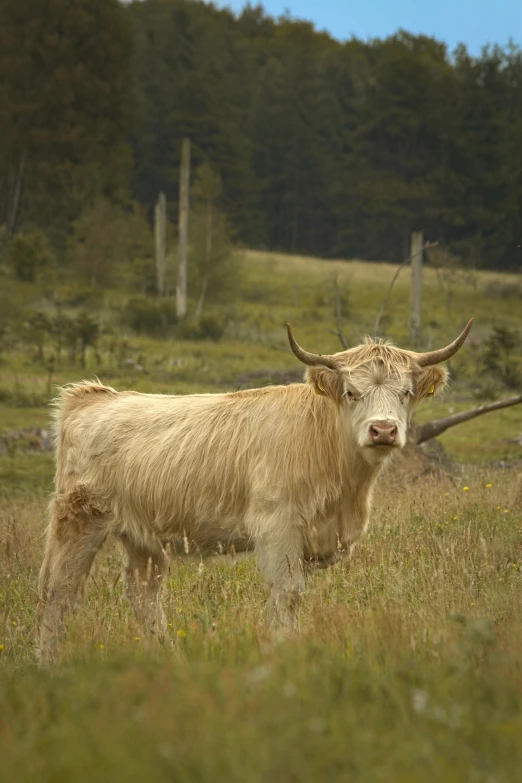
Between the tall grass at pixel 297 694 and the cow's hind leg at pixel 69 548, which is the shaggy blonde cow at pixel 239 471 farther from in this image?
the tall grass at pixel 297 694

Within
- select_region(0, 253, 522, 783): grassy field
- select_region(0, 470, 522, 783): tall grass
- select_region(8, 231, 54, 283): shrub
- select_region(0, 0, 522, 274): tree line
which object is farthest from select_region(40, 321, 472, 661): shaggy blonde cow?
select_region(0, 0, 522, 274): tree line

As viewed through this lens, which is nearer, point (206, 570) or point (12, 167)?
point (206, 570)

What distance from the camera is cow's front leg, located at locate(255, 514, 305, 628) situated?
5.47 metres

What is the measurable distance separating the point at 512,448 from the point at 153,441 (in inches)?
388


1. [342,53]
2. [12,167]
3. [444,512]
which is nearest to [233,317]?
[12,167]

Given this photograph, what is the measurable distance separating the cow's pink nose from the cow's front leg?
76 centimetres

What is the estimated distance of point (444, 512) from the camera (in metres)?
7.59

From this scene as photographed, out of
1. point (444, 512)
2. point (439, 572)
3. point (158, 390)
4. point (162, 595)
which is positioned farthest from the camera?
point (158, 390)

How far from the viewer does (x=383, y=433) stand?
526 cm

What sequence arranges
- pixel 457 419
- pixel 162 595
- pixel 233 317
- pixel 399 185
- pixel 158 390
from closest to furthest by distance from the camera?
pixel 162 595
pixel 457 419
pixel 158 390
pixel 233 317
pixel 399 185

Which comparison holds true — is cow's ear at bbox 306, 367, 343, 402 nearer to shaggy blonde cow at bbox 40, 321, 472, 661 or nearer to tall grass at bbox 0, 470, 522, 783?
shaggy blonde cow at bbox 40, 321, 472, 661

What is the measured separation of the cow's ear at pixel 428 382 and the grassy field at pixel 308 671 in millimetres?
948

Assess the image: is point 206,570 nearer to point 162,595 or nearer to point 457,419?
point 162,595

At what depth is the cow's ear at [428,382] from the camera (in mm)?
5941
